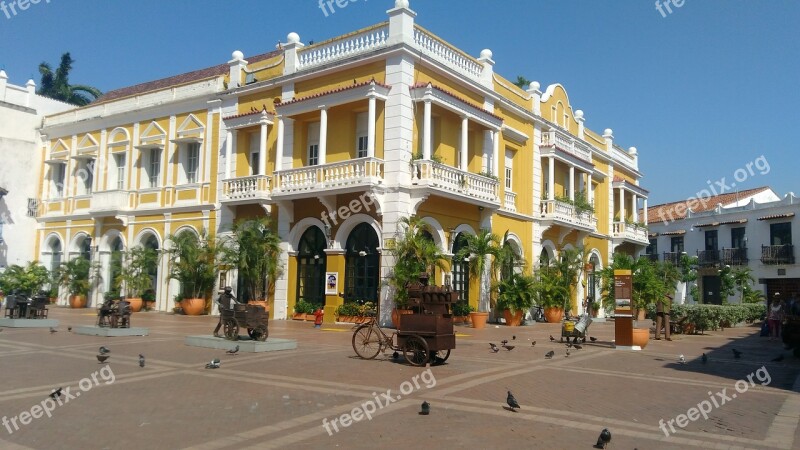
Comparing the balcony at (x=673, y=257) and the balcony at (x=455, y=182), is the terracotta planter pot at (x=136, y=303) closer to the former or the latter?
the balcony at (x=455, y=182)

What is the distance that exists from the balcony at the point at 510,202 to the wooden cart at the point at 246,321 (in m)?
13.8

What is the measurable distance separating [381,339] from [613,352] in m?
6.17

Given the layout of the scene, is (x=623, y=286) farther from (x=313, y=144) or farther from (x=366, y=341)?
(x=313, y=144)

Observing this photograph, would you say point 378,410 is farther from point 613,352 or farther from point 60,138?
point 60,138

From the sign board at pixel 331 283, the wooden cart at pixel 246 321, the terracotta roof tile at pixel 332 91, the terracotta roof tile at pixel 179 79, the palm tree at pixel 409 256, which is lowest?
the wooden cart at pixel 246 321

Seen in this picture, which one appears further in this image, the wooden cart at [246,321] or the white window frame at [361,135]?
the white window frame at [361,135]

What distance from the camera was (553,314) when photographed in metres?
26.2

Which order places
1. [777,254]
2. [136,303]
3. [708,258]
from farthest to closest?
[708,258], [777,254], [136,303]

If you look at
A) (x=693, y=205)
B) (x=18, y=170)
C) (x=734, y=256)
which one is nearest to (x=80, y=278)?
(x=18, y=170)

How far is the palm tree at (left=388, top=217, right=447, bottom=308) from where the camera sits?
19.1 m

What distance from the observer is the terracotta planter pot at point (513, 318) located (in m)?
23.2

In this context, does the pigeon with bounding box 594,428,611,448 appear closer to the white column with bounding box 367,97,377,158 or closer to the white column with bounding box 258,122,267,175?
the white column with bounding box 367,97,377,158

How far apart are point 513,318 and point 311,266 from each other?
7.62 meters

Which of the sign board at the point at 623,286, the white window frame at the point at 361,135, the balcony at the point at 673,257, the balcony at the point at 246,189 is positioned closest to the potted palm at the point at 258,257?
the balcony at the point at 246,189
